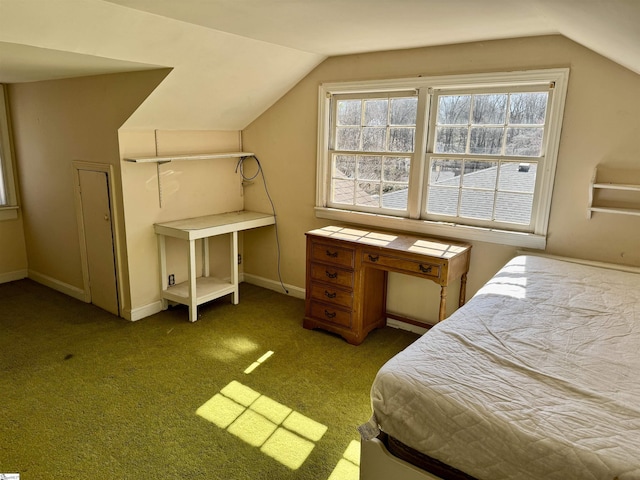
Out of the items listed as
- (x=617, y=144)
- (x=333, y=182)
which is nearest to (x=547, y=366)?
(x=617, y=144)

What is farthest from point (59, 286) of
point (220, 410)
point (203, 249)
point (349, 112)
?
point (349, 112)

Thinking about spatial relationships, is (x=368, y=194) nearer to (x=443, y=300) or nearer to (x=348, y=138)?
(x=348, y=138)

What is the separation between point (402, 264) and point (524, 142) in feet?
3.86

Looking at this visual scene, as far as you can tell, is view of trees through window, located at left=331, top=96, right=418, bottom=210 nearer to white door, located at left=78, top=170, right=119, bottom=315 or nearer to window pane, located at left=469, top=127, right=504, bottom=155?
window pane, located at left=469, top=127, right=504, bottom=155

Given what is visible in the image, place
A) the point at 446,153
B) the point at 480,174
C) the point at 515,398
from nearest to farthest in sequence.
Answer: the point at 515,398
the point at 480,174
the point at 446,153

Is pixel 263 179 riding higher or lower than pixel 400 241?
higher

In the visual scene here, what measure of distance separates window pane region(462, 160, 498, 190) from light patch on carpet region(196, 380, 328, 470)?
6.54ft

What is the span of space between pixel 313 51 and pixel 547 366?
2.90 m

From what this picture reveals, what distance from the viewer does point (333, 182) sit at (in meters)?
3.92

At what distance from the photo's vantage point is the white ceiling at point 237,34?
6.74ft

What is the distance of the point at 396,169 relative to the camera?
3.56m

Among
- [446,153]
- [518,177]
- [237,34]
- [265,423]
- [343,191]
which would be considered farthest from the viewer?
[343,191]


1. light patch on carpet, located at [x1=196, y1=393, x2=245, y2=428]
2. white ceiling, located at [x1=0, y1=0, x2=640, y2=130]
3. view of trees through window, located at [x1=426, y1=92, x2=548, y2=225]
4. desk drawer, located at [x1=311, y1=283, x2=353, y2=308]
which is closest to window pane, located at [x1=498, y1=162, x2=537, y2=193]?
view of trees through window, located at [x1=426, y1=92, x2=548, y2=225]

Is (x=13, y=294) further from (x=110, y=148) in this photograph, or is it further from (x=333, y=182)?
(x=333, y=182)
